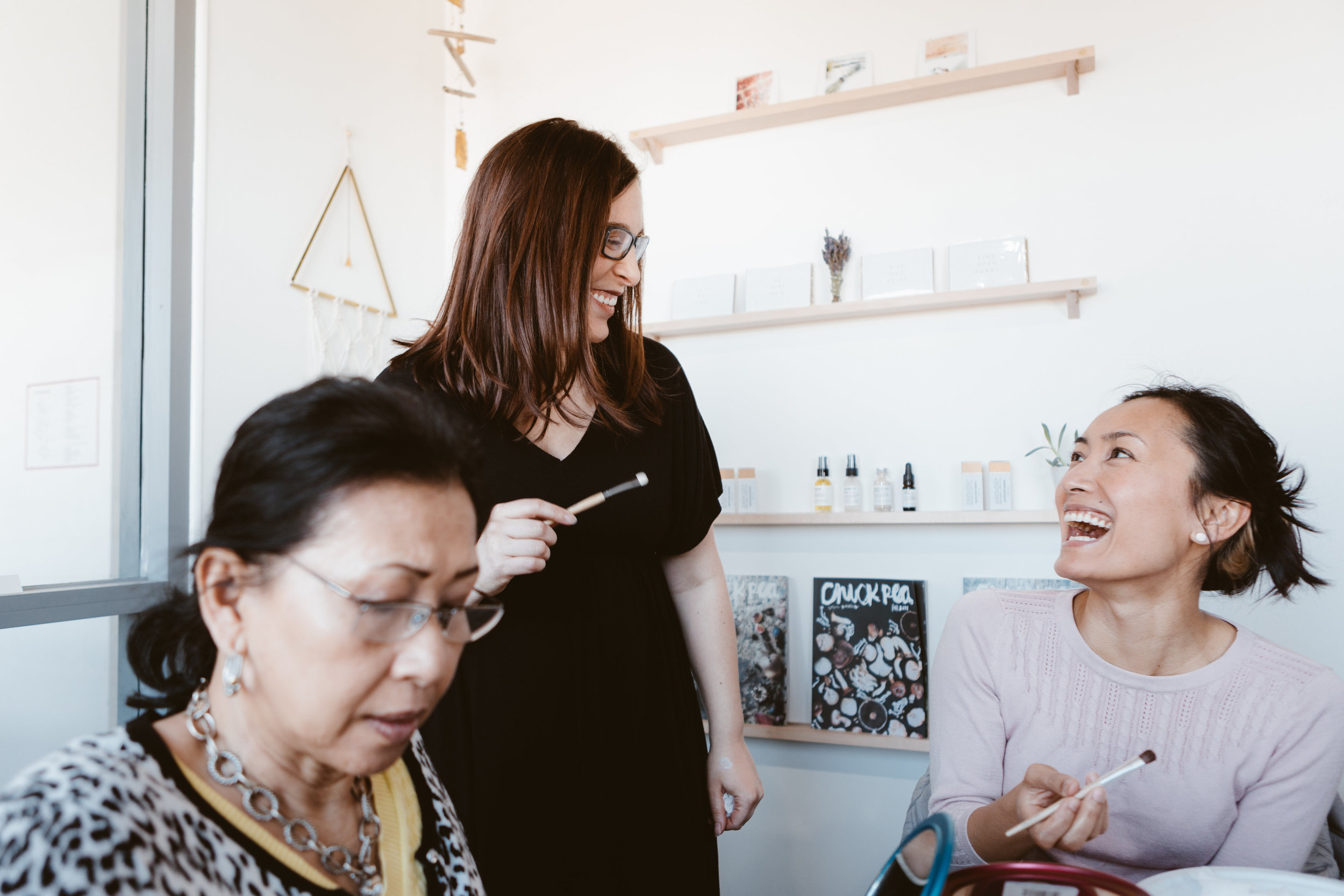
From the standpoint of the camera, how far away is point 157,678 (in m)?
0.80

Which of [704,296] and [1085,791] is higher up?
[704,296]

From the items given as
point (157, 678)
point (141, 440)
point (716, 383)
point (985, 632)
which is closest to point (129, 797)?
point (157, 678)

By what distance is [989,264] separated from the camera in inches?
92.0

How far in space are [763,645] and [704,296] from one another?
1056mm

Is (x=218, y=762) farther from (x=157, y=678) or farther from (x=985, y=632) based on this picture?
(x=985, y=632)

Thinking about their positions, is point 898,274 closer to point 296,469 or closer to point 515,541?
point 515,541

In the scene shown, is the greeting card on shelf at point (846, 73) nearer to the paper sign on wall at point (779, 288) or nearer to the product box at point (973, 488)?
the paper sign on wall at point (779, 288)

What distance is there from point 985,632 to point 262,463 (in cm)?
112

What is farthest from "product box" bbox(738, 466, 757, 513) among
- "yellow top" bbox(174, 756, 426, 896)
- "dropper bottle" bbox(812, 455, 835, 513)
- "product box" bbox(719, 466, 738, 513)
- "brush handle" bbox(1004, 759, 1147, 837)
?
"yellow top" bbox(174, 756, 426, 896)

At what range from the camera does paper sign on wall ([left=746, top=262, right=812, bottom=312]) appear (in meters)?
2.52

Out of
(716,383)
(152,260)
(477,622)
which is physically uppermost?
(152,260)

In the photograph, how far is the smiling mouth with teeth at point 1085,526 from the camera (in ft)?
4.52

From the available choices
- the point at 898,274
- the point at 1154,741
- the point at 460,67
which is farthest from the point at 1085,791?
the point at 460,67

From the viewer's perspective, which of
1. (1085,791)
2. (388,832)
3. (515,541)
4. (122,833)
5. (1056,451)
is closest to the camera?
(122,833)
